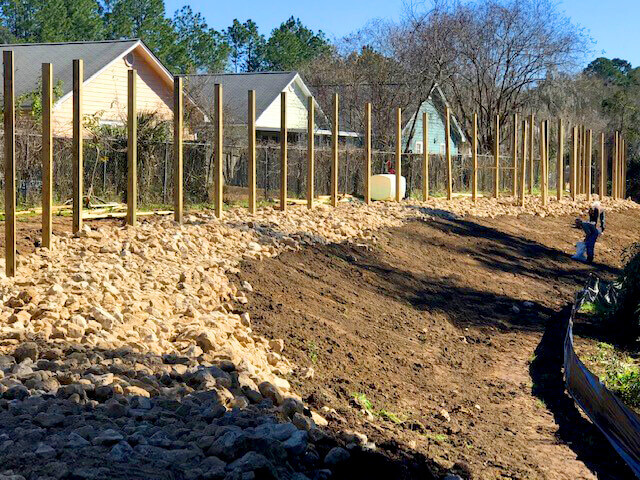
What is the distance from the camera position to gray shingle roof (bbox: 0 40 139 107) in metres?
29.3

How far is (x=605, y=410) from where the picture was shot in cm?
781

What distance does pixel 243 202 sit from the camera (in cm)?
1884

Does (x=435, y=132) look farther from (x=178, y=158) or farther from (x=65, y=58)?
(x=178, y=158)

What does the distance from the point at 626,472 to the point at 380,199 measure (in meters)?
14.3

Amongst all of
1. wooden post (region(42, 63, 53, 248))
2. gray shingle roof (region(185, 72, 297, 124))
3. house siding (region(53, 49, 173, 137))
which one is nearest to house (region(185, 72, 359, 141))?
gray shingle roof (region(185, 72, 297, 124))

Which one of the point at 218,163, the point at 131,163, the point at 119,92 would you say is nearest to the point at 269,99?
the point at 119,92

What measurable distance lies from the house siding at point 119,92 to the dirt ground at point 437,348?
47.4ft

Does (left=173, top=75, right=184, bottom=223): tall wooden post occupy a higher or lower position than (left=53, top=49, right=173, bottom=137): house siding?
lower

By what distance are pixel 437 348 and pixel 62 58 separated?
81.0 ft

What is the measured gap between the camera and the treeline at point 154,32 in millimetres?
52438

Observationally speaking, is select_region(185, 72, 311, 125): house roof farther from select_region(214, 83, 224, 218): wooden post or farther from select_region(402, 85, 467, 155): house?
select_region(214, 83, 224, 218): wooden post

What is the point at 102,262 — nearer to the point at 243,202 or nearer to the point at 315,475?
the point at 315,475

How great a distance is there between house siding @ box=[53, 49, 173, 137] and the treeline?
10.6 m

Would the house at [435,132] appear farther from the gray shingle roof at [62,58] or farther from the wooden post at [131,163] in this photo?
the wooden post at [131,163]
